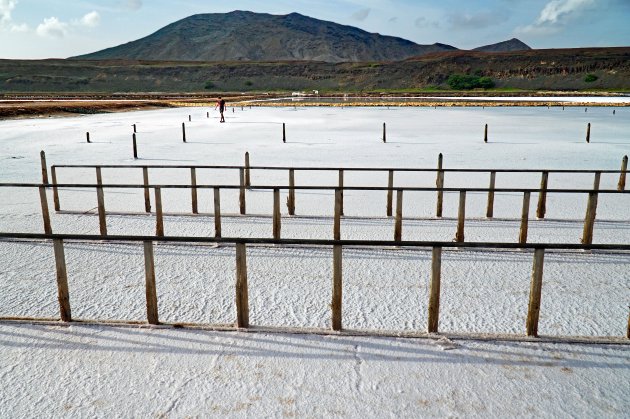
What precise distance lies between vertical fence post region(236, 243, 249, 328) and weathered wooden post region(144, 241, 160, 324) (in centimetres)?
75

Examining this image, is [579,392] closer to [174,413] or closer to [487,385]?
[487,385]

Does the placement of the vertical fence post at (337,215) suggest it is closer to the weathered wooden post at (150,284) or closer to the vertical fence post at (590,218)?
the weathered wooden post at (150,284)

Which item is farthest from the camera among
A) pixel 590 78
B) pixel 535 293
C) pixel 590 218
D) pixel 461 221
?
pixel 590 78

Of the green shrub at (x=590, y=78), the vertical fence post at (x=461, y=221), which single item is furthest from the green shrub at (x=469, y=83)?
the vertical fence post at (x=461, y=221)

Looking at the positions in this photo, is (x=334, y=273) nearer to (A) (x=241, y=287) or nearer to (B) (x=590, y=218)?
(A) (x=241, y=287)

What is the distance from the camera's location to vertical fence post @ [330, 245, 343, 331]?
4570mm

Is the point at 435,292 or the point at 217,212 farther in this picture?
the point at 217,212

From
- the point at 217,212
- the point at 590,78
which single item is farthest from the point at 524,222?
the point at 590,78

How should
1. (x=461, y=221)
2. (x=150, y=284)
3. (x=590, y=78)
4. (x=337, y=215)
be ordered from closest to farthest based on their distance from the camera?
(x=150, y=284), (x=337, y=215), (x=461, y=221), (x=590, y=78)

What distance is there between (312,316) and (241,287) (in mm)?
890

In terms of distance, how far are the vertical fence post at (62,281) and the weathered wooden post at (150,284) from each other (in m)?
0.76

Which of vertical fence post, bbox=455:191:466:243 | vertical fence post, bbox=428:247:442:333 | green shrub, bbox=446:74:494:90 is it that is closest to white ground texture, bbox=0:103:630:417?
vertical fence post, bbox=428:247:442:333

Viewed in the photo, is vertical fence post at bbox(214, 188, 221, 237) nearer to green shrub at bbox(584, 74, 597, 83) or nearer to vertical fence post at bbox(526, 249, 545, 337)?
vertical fence post at bbox(526, 249, 545, 337)

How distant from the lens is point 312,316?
511 cm
